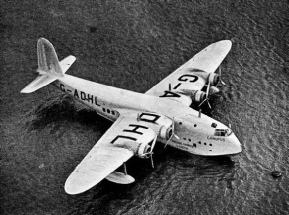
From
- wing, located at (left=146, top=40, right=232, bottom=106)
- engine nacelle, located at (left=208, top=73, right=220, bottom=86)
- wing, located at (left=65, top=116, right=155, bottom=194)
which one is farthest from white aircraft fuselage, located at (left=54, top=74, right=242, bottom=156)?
engine nacelle, located at (left=208, top=73, right=220, bottom=86)

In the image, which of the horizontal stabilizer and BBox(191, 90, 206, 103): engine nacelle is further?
the horizontal stabilizer

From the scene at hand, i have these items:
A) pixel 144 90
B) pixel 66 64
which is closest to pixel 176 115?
pixel 144 90

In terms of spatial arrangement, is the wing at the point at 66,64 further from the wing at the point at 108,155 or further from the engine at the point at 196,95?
the engine at the point at 196,95

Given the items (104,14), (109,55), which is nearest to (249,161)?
(109,55)

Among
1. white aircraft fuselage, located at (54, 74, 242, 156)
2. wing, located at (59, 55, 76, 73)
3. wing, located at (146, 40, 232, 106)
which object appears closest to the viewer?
white aircraft fuselage, located at (54, 74, 242, 156)

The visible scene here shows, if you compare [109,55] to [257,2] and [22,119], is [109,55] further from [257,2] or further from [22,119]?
[257,2]

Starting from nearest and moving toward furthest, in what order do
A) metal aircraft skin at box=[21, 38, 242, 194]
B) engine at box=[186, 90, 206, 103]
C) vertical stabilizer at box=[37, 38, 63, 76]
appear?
metal aircraft skin at box=[21, 38, 242, 194]
engine at box=[186, 90, 206, 103]
vertical stabilizer at box=[37, 38, 63, 76]

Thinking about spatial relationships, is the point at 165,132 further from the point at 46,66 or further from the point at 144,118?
the point at 46,66

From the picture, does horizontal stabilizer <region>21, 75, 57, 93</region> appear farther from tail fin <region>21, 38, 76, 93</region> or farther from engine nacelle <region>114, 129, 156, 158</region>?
engine nacelle <region>114, 129, 156, 158</region>
